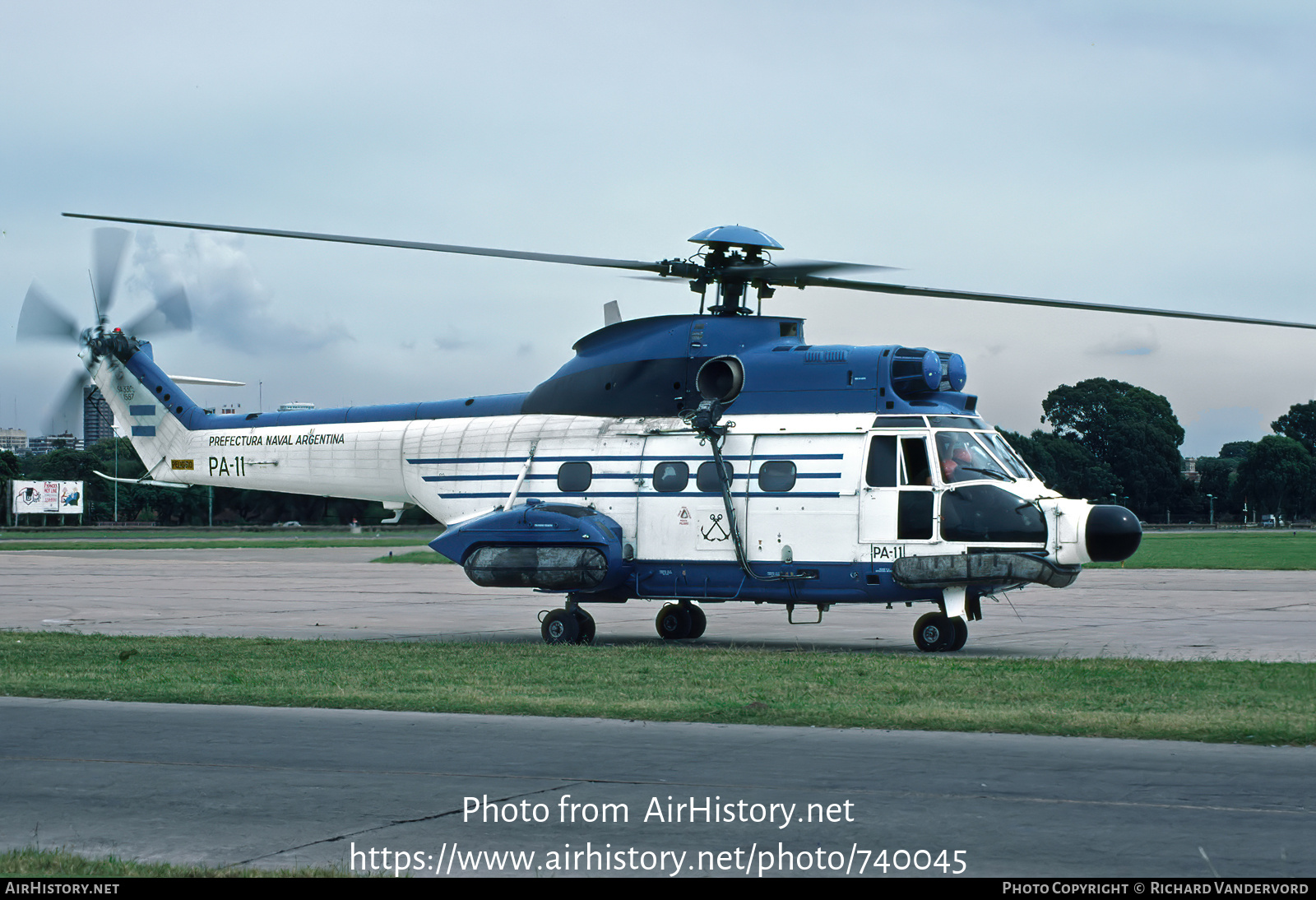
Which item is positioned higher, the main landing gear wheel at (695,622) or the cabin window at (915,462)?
the cabin window at (915,462)

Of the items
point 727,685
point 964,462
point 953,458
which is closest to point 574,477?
point 953,458

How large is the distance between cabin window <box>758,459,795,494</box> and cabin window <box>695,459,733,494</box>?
0.46m

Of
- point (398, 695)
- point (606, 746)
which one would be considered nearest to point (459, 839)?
point (606, 746)

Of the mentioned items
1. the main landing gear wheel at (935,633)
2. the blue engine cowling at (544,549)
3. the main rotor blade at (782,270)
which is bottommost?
the main landing gear wheel at (935,633)

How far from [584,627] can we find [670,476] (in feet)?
8.31

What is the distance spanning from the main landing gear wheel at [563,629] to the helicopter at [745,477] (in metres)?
0.03

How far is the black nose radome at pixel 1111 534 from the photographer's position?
57.1ft

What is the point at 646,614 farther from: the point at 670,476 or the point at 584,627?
the point at 670,476

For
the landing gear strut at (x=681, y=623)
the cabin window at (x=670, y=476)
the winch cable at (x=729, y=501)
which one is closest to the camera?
the winch cable at (x=729, y=501)

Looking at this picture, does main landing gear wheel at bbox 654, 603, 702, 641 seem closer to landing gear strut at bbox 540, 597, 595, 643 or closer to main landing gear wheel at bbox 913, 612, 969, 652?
landing gear strut at bbox 540, 597, 595, 643

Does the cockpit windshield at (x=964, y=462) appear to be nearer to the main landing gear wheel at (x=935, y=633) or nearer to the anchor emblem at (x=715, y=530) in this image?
the main landing gear wheel at (x=935, y=633)

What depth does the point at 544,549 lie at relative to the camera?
19.9 metres

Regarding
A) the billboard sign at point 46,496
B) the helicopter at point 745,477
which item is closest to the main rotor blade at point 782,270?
the helicopter at point 745,477

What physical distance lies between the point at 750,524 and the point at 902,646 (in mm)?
2776
